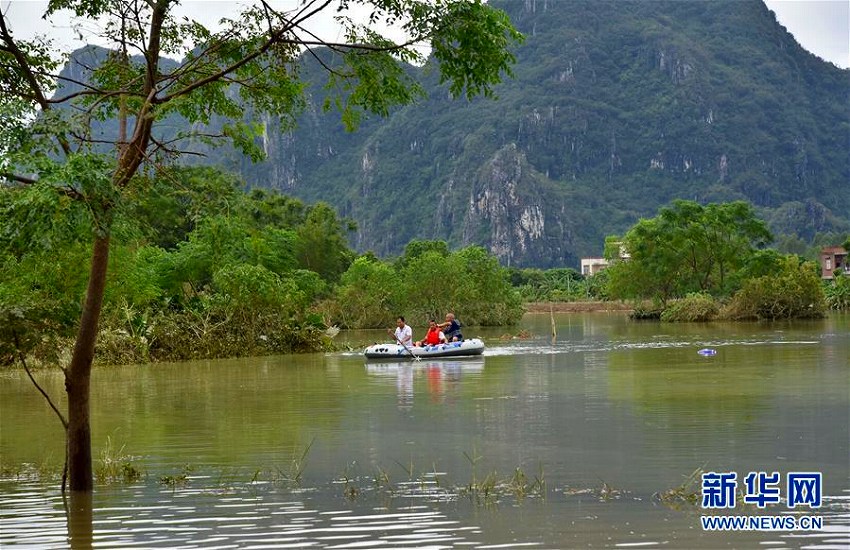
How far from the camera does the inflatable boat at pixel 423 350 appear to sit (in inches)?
1168

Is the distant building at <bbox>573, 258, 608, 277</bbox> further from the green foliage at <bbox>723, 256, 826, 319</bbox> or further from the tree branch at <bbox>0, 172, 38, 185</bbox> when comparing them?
the tree branch at <bbox>0, 172, 38, 185</bbox>

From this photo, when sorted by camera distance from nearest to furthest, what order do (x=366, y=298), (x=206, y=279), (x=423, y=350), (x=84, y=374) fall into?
(x=84, y=374), (x=423, y=350), (x=206, y=279), (x=366, y=298)

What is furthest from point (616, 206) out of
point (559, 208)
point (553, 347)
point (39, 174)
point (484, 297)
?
point (39, 174)

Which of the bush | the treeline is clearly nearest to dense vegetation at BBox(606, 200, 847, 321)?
the bush

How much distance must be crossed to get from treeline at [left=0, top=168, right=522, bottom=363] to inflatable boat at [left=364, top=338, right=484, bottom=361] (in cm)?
355

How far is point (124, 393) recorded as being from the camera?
20.7 meters

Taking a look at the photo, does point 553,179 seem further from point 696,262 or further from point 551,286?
point 696,262

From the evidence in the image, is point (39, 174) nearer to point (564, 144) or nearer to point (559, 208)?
point (559, 208)

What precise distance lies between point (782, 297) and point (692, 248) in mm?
8963

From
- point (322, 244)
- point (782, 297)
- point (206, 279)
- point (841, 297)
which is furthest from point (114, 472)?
point (841, 297)

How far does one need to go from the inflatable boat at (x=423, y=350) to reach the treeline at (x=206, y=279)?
3.55 meters

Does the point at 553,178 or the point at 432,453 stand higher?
the point at 553,178

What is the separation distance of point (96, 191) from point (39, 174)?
1.65ft

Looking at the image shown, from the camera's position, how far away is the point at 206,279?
40.3 meters
